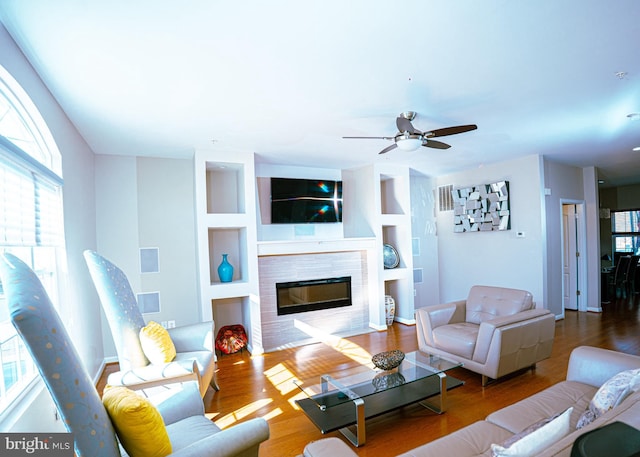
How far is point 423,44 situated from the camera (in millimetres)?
1940

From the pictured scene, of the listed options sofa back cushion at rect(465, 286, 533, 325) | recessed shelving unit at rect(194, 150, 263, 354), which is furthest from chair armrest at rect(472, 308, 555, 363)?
recessed shelving unit at rect(194, 150, 263, 354)

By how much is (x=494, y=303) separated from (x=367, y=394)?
2.05 metres

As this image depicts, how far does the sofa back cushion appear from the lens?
3.42 metres

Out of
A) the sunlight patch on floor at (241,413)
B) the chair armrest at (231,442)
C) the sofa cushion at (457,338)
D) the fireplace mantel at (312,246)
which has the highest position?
the fireplace mantel at (312,246)

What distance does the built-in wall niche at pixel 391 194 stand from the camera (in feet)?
18.0

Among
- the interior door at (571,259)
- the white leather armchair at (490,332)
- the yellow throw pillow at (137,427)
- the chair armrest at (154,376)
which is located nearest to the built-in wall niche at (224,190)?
the chair armrest at (154,376)

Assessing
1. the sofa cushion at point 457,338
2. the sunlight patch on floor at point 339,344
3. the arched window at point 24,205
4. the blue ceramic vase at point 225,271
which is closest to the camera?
the arched window at point 24,205

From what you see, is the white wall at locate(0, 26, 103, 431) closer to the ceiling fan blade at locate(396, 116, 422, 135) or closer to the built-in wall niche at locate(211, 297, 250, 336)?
the built-in wall niche at locate(211, 297, 250, 336)

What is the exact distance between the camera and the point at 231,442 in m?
1.35

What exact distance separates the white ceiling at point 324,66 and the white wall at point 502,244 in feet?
4.31

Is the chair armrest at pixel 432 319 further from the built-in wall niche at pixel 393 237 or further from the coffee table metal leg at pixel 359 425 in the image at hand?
the built-in wall niche at pixel 393 237

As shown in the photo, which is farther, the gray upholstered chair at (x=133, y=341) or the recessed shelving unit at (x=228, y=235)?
the recessed shelving unit at (x=228, y=235)

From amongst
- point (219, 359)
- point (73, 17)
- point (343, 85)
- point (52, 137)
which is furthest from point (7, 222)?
point (219, 359)

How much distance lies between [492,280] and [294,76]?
15.9 feet
